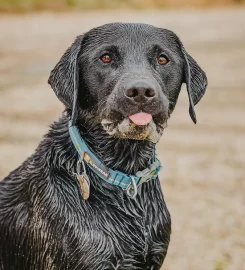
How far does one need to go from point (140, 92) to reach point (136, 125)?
0.22 m

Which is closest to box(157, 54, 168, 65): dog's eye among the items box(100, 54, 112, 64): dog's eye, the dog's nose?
box(100, 54, 112, 64): dog's eye

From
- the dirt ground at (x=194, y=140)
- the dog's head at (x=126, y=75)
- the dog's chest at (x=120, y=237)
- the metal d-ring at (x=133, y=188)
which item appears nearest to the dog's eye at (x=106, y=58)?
the dog's head at (x=126, y=75)

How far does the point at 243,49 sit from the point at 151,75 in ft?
64.1

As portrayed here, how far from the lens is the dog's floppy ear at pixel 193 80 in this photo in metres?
4.74

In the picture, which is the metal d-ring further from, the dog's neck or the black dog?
the dog's neck

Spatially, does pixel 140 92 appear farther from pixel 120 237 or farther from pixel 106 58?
pixel 120 237

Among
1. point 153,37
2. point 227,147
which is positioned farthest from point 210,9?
point 153,37

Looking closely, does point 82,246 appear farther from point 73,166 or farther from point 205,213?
point 205,213

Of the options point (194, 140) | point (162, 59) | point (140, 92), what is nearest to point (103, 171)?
point (140, 92)

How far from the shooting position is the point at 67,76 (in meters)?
4.55

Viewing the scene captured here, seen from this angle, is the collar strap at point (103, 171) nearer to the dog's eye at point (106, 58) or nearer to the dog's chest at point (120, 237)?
the dog's chest at point (120, 237)

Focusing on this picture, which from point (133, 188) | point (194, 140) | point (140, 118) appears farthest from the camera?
point (194, 140)

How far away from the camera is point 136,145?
15.3ft

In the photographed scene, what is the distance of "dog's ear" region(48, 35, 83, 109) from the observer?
4531 millimetres
